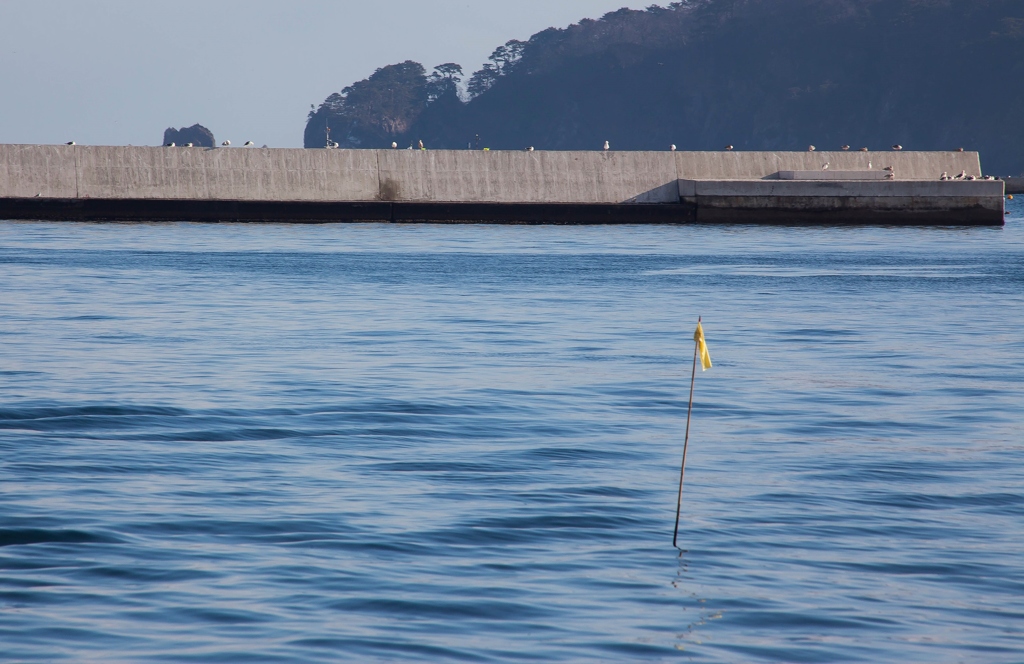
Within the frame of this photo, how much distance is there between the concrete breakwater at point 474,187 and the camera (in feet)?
131

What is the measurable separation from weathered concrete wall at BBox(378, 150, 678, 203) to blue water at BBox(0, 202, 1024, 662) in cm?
2186

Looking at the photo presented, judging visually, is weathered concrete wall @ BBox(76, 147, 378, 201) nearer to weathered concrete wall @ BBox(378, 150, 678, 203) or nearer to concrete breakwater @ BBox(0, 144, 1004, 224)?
concrete breakwater @ BBox(0, 144, 1004, 224)

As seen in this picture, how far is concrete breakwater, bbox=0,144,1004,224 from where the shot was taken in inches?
1574

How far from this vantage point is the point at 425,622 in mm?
5891

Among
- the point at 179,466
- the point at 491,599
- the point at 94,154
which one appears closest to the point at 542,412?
the point at 179,466

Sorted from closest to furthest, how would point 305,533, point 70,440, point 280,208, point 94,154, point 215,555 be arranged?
1. point 215,555
2. point 305,533
3. point 70,440
4. point 94,154
5. point 280,208

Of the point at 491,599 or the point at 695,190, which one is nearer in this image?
the point at 491,599

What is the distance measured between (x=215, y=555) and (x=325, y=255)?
2424 cm

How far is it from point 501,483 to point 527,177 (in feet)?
115

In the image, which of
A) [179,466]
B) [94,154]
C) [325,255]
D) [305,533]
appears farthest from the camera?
[94,154]

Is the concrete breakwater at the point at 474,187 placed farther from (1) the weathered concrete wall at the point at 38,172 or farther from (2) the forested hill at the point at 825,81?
(2) the forested hill at the point at 825,81

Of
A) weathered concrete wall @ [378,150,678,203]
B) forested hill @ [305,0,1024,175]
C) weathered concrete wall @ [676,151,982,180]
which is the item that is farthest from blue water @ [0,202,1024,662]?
forested hill @ [305,0,1024,175]

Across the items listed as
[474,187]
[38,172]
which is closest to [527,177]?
[474,187]

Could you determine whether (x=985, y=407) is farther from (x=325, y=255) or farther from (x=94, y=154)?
(x=94, y=154)
